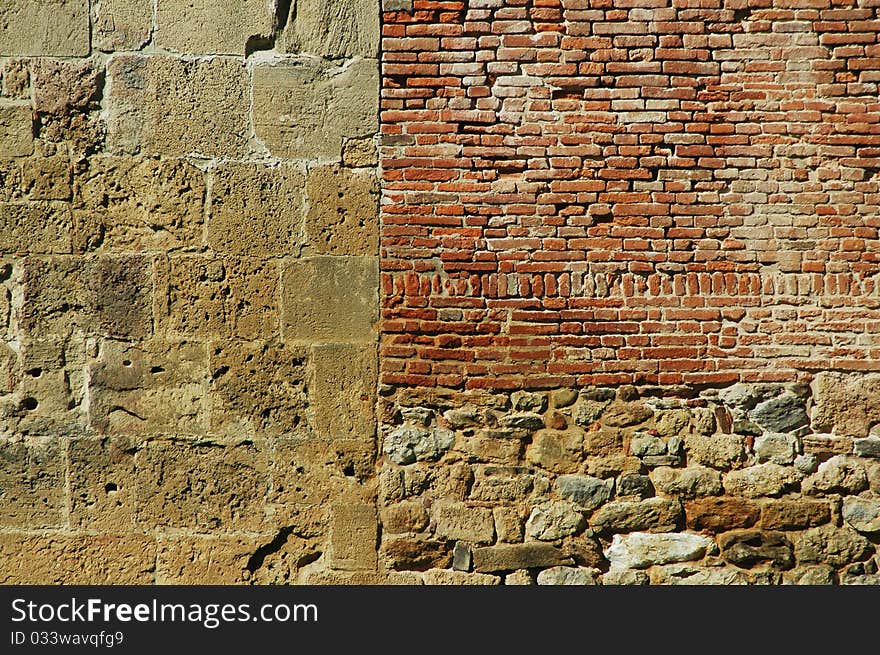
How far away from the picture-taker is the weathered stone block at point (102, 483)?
3258mm

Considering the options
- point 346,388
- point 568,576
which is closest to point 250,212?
point 346,388

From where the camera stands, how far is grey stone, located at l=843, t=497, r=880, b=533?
10.6 feet

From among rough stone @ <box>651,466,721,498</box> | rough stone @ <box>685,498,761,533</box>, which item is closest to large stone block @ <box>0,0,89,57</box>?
rough stone @ <box>651,466,721,498</box>

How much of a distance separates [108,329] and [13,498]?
0.90 meters

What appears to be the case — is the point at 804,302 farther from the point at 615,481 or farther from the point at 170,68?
the point at 170,68

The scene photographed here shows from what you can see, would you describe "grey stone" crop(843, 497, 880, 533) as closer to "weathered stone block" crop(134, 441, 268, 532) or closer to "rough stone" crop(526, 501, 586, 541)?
"rough stone" crop(526, 501, 586, 541)

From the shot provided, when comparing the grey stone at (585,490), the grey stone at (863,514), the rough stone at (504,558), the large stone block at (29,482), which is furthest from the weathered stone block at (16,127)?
the grey stone at (863,514)

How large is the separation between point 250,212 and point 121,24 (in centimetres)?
105

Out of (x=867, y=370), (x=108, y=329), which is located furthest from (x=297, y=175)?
(x=867, y=370)

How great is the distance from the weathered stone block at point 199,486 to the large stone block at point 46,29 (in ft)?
6.18

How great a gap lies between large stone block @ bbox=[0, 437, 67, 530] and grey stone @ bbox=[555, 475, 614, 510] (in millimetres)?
2344

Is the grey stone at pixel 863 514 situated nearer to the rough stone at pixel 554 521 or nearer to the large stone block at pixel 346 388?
the rough stone at pixel 554 521

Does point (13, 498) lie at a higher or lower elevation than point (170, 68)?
lower

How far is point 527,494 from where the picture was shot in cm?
325
